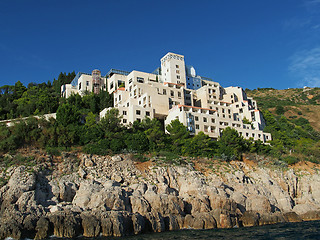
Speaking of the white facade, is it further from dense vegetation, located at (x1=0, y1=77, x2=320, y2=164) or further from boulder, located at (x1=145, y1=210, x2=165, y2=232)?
boulder, located at (x1=145, y1=210, x2=165, y2=232)

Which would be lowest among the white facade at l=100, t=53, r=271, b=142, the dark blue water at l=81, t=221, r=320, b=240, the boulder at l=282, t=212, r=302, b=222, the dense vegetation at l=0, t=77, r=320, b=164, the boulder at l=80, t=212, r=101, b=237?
the dark blue water at l=81, t=221, r=320, b=240

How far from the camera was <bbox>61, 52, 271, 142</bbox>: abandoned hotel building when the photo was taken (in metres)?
60.5

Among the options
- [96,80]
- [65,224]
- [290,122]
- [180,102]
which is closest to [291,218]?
[65,224]

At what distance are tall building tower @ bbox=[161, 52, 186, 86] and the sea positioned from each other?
49.3m

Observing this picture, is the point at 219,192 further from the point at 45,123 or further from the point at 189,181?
the point at 45,123

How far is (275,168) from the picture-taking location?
2178 inches

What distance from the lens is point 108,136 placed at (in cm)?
5178

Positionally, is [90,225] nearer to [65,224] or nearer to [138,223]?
[65,224]

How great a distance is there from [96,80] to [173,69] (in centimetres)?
1916

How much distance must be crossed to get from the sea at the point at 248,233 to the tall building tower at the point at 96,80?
172 ft

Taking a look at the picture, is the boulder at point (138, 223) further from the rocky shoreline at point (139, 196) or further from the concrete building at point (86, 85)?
the concrete building at point (86, 85)

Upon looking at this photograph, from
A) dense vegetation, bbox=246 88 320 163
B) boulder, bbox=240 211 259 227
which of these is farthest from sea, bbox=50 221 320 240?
dense vegetation, bbox=246 88 320 163

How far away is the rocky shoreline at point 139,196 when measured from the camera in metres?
30.6

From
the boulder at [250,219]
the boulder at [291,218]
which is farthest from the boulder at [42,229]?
the boulder at [291,218]
